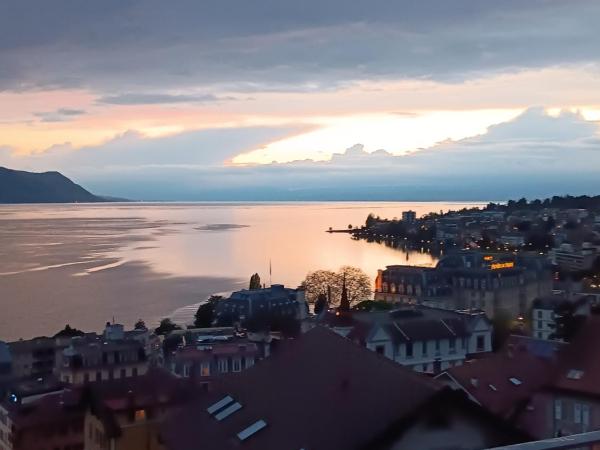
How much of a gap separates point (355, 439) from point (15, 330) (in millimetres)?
24516

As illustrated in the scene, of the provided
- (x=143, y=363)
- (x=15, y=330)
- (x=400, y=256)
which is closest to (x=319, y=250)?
(x=400, y=256)

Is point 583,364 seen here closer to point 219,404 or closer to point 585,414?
point 585,414

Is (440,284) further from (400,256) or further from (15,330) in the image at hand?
(400,256)

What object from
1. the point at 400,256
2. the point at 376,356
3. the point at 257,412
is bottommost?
the point at 400,256

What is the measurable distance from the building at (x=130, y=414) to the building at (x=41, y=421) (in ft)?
3.38

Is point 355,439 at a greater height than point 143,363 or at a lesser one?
greater

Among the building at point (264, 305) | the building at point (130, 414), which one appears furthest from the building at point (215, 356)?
the building at point (130, 414)

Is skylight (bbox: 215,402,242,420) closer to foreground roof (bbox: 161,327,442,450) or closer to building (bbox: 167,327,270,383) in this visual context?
foreground roof (bbox: 161,327,442,450)

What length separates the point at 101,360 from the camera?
1711 cm

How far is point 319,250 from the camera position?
6256cm

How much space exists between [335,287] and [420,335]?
16326 millimetres

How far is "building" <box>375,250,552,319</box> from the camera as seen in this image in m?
30.7

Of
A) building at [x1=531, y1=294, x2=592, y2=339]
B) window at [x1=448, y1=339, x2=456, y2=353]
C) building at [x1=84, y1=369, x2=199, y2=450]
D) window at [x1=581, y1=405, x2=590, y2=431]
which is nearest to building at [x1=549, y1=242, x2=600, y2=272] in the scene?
building at [x1=531, y1=294, x2=592, y2=339]

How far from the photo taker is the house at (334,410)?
4.27m
